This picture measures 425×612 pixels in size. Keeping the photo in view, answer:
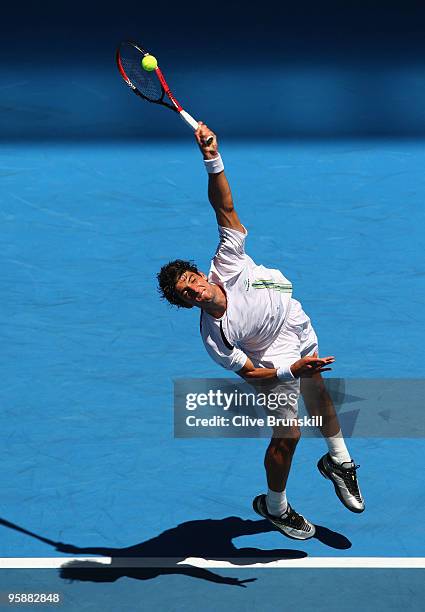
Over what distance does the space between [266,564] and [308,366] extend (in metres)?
1.54

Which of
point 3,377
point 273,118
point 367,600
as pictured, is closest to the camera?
point 367,600

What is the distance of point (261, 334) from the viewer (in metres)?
8.06

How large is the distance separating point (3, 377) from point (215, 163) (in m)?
3.09

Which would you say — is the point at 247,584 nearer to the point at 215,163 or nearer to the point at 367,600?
the point at 367,600

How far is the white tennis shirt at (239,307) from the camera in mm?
7777

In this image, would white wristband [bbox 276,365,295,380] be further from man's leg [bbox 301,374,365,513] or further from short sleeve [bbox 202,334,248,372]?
man's leg [bbox 301,374,365,513]

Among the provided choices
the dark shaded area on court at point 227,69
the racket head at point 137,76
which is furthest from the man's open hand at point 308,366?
the dark shaded area on court at point 227,69

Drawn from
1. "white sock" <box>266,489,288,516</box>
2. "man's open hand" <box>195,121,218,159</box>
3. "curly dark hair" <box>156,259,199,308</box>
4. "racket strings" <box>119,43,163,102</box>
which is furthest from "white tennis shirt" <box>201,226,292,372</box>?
"racket strings" <box>119,43,163,102</box>

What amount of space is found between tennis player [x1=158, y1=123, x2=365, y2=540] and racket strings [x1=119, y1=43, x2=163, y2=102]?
1.14 meters

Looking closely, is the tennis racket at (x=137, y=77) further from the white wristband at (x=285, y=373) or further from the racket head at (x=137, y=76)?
the white wristband at (x=285, y=373)

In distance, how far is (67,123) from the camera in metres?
11.9

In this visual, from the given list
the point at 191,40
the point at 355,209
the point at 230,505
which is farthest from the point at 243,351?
the point at 191,40

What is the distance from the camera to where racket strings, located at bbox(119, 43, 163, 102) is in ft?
28.2

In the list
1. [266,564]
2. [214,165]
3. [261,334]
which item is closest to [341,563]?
[266,564]
